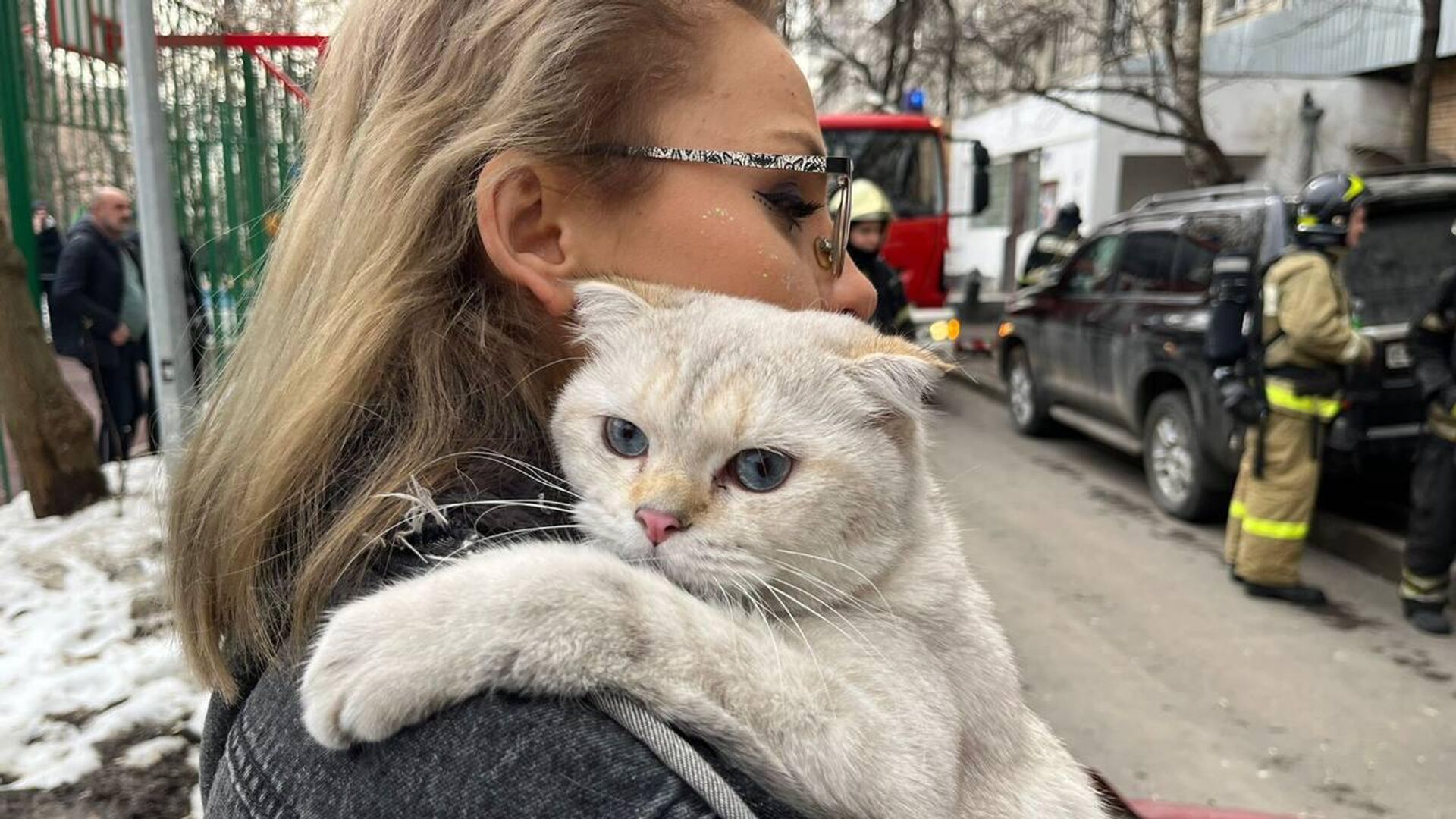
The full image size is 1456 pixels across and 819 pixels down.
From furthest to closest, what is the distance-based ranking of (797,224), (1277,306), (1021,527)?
(1021,527), (1277,306), (797,224)

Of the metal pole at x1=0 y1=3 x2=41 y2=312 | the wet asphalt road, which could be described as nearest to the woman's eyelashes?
the wet asphalt road

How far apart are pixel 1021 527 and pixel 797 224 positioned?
20.7 feet

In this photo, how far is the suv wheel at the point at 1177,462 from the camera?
7.08m

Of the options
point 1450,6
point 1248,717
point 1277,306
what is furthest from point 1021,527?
point 1450,6

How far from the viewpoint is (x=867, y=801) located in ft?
3.51

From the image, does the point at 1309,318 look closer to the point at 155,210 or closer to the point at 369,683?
the point at 369,683

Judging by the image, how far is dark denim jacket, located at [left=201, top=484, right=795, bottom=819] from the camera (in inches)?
34.3

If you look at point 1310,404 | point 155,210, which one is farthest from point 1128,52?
point 155,210

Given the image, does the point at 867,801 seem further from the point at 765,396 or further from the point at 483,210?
the point at 483,210

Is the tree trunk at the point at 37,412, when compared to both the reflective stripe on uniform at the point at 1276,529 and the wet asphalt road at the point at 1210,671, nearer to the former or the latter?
the wet asphalt road at the point at 1210,671

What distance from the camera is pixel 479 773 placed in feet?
2.89

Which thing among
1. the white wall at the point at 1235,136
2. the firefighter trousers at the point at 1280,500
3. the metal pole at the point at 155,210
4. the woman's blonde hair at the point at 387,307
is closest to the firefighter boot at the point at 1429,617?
the firefighter trousers at the point at 1280,500

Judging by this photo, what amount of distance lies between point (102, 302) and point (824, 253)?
798cm

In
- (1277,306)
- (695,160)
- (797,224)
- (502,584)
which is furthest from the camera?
(1277,306)
